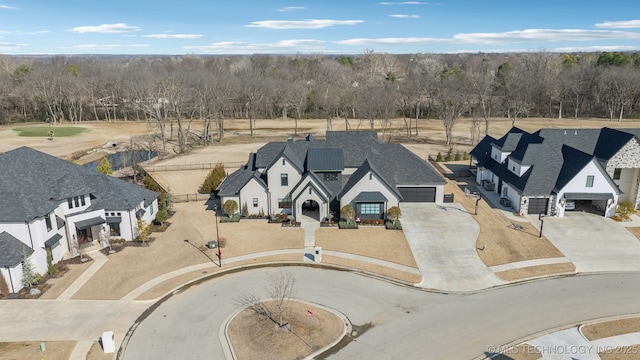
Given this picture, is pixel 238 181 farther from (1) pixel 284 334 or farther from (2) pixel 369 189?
(1) pixel 284 334

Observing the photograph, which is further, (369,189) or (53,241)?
(369,189)

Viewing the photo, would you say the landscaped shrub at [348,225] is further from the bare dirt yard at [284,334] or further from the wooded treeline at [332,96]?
the wooded treeline at [332,96]

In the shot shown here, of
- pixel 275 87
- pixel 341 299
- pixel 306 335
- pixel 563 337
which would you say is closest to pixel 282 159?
pixel 341 299

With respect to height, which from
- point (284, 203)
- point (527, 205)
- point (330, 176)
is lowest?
point (527, 205)

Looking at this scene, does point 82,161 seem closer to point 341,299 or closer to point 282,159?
point 282,159

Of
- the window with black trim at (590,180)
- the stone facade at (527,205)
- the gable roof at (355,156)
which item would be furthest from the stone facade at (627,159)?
the gable roof at (355,156)

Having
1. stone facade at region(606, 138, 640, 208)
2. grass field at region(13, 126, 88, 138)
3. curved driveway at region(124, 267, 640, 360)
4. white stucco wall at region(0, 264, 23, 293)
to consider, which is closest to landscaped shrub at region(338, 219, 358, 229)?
curved driveway at region(124, 267, 640, 360)

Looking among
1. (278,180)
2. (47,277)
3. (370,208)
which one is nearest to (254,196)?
(278,180)
